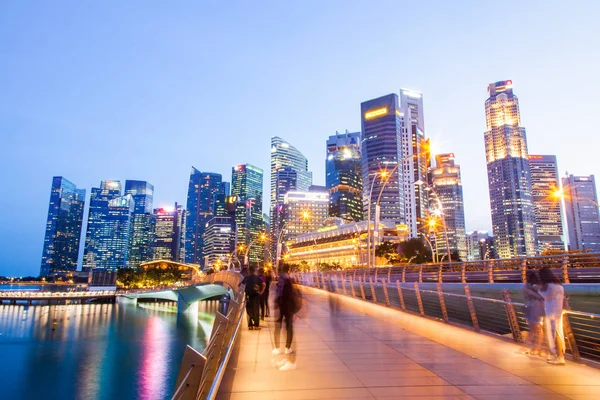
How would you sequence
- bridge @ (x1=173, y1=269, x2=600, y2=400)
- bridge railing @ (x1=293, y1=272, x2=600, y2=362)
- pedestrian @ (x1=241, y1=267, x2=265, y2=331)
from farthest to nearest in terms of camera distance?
pedestrian @ (x1=241, y1=267, x2=265, y2=331)
bridge railing @ (x1=293, y1=272, x2=600, y2=362)
bridge @ (x1=173, y1=269, x2=600, y2=400)

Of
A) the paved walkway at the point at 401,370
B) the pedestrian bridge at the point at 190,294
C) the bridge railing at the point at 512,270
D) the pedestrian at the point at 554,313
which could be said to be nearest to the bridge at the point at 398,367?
the paved walkway at the point at 401,370

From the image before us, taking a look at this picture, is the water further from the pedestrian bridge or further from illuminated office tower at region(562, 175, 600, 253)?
illuminated office tower at region(562, 175, 600, 253)

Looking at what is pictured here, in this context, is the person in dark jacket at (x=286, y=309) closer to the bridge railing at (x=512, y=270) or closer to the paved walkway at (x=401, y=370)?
the paved walkway at (x=401, y=370)

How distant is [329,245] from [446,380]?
519ft

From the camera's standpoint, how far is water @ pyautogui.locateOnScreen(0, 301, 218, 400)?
115ft

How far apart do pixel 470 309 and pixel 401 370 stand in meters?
4.80

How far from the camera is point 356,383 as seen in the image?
6.86m

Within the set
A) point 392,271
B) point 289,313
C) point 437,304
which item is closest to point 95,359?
point 392,271

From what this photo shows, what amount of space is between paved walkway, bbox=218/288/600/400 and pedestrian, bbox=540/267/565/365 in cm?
29

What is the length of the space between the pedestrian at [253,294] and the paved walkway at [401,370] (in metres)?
0.95

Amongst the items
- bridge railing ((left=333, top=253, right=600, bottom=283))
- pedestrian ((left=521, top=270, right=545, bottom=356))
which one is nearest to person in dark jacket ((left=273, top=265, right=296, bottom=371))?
pedestrian ((left=521, top=270, right=545, bottom=356))

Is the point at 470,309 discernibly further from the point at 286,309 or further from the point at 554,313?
the point at 286,309

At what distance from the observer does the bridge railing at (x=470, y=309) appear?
380 inches

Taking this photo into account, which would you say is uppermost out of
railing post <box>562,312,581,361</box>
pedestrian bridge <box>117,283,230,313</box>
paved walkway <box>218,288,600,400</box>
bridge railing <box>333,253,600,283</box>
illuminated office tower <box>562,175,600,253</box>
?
illuminated office tower <box>562,175,600,253</box>
